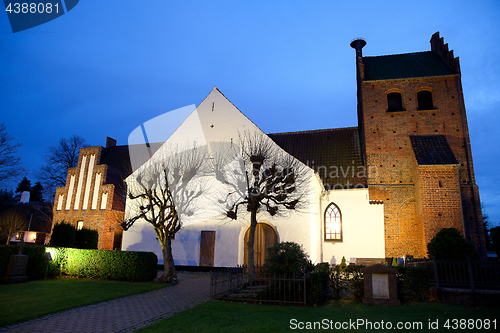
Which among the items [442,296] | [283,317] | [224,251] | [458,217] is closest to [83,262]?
[224,251]

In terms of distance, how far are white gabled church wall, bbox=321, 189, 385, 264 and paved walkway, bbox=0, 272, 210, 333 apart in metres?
9.24

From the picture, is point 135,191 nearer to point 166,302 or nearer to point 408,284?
point 166,302

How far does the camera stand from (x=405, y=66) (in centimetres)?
2031

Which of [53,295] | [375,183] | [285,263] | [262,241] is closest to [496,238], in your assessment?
[375,183]

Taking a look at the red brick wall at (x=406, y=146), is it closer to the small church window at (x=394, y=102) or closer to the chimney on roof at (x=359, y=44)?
the small church window at (x=394, y=102)

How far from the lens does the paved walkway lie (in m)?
6.64

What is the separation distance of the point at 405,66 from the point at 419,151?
6.67 metres

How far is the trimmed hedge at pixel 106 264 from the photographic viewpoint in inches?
543

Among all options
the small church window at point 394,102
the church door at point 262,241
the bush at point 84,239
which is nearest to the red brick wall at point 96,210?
the bush at point 84,239

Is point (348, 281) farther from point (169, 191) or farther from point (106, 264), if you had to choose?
point (106, 264)

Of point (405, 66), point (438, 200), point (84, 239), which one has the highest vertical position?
point (405, 66)

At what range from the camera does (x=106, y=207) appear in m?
21.2

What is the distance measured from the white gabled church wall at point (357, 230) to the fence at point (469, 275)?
22.7 feet

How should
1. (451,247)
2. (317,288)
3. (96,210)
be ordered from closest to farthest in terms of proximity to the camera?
(317,288)
(451,247)
(96,210)
